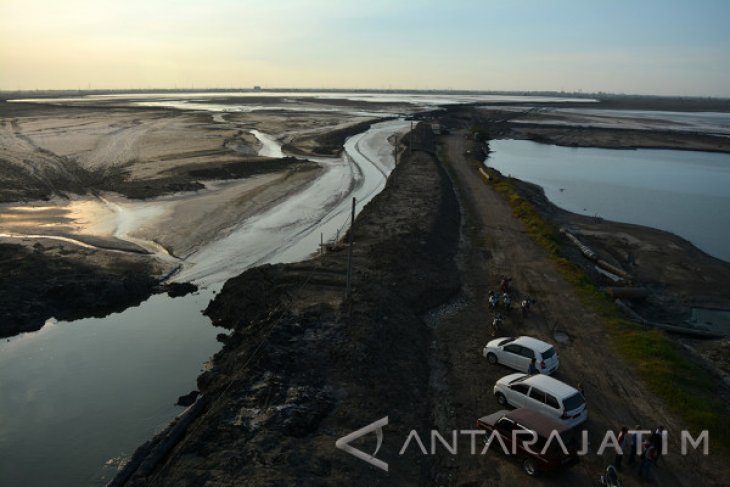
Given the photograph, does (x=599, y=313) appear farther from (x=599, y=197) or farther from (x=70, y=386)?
(x=599, y=197)

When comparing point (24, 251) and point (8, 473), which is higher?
point (24, 251)

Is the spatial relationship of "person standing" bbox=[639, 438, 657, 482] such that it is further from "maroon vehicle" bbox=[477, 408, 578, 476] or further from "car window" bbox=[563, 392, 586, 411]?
"car window" bbox=[563, 392, 586, 411]

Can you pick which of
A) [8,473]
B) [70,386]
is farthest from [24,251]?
[8,473]

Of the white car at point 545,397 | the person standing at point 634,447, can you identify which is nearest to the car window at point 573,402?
the white car at point 545,397
